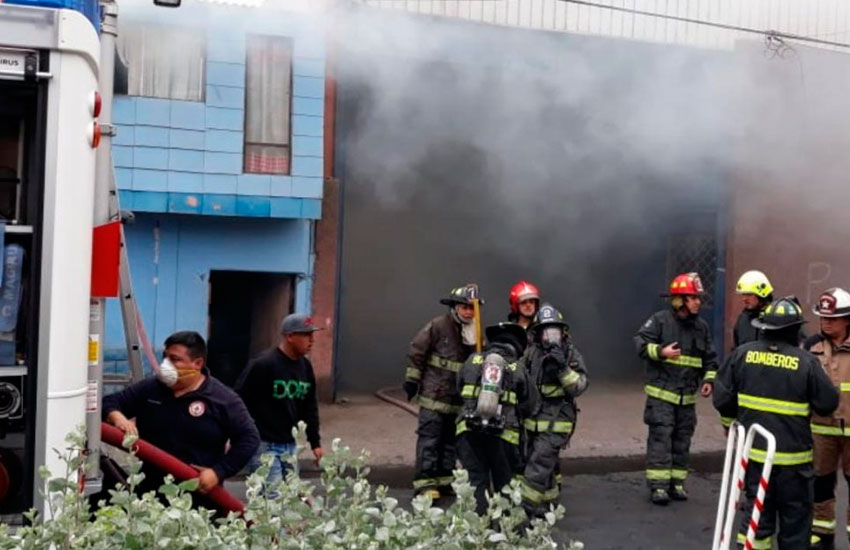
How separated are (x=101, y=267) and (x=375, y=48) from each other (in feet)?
23.0

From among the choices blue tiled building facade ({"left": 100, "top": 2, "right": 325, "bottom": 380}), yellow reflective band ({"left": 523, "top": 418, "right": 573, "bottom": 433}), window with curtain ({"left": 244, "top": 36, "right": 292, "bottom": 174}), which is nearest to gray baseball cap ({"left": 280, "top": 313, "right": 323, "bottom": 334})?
yellow reflective band ({"left": 523, "top": 418, "right": 573, "bottom": 433})

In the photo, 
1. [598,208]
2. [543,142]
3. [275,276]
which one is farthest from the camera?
[598,208]

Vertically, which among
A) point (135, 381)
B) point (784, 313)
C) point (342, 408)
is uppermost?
point (784, 313)

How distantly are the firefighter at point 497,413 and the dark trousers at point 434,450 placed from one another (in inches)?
37.8

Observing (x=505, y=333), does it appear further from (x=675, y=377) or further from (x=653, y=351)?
(x=675, y=377)

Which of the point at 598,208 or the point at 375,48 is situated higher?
the point at 375,48

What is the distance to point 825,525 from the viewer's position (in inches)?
238

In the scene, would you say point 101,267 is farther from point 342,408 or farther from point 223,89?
point 342,408

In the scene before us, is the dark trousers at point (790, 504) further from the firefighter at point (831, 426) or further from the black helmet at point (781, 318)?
the black helmet at point (781, 318)

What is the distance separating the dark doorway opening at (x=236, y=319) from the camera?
10.8 meters

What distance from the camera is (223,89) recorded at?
9789 millimetres

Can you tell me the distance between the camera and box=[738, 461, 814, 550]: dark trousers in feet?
18.1

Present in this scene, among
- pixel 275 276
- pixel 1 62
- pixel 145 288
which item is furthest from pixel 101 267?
pixel 275 276

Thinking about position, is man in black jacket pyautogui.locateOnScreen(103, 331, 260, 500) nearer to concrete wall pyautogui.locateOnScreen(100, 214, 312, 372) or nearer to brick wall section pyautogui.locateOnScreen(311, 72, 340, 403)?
concrete wall pyautogui.locateOnScreen(100, 214, 312, 372)
